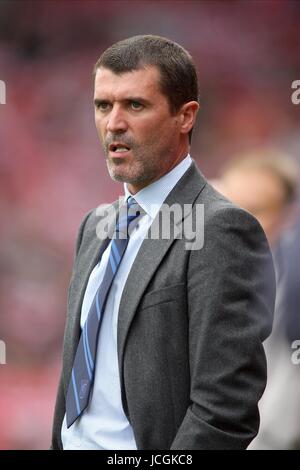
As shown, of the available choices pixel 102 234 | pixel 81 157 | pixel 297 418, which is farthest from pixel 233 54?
pixel 102 234

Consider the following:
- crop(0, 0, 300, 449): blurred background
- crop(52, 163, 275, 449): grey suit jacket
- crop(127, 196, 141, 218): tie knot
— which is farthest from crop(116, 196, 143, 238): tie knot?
crop(0, 0, 300, 449): blurred background

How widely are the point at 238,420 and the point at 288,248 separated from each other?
4.74 feet

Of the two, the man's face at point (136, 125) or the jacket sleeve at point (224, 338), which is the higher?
the man's face at point (136, 125)

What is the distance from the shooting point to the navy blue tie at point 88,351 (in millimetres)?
1219

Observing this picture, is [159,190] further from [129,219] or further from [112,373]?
[112,373]

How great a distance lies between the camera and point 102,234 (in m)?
1.39

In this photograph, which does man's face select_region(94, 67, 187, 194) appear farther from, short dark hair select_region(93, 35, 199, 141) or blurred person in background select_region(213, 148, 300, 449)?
blurred person in background select_region(213, 148, 300, 449)

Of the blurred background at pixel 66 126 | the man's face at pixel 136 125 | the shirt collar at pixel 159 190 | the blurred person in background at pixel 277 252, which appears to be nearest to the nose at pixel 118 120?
the man's face at pixel 136 125

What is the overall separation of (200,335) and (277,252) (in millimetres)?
1400

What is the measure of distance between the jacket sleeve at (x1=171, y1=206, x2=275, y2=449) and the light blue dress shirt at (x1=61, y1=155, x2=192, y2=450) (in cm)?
11

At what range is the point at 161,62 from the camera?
121 cm

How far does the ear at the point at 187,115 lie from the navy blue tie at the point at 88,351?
20cm

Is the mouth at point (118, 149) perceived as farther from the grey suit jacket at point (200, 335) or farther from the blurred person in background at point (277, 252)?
the blurred person in background at point (277, 252)

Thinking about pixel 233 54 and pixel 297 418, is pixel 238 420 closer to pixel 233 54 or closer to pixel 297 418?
pixel 297 418
